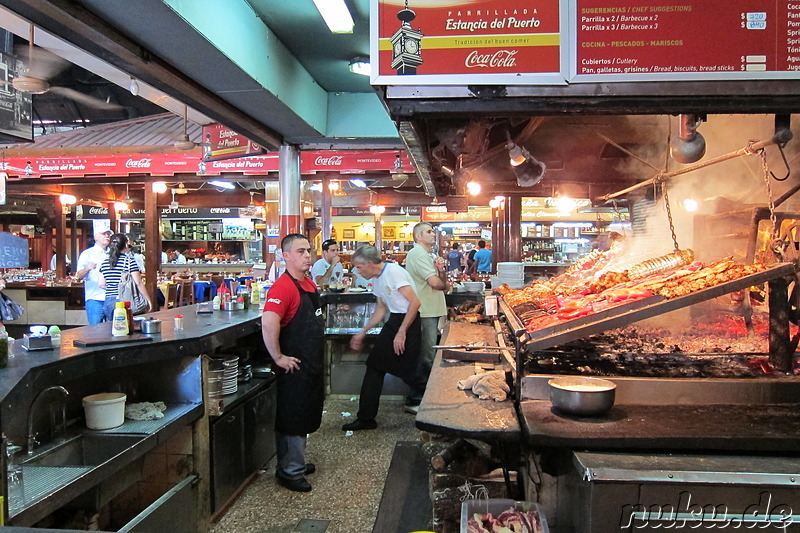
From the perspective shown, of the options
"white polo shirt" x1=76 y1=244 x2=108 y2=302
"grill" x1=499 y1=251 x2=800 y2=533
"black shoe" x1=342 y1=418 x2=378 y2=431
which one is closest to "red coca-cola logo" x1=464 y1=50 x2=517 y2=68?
"grill" x1=499 y1=251 x2=800 y2=533

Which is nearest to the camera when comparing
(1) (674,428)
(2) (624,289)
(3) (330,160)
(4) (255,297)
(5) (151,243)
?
(1) (674,428)

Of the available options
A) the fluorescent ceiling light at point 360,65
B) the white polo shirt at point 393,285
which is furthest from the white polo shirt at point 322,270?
the fluorescent ceiling light at point 360,65

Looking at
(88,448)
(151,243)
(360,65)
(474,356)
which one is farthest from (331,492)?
(151,243)

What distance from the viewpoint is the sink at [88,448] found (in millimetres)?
2879

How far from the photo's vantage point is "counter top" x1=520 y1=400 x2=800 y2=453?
214 cm

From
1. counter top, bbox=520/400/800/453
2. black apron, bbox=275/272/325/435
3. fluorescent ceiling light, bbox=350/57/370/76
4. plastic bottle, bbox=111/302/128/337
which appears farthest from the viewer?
fluorescent ceiling light, bbox=350/57/370/76

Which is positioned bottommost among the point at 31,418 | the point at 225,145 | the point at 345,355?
the point at 345,355

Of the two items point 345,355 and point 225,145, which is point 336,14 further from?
point 345,355

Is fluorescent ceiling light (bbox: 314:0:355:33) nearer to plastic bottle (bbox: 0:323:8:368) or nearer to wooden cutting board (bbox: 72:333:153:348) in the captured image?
wooden cutting board (bbox: 72:333:153:348)

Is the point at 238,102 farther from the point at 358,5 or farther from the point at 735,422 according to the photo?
the point at 735,422

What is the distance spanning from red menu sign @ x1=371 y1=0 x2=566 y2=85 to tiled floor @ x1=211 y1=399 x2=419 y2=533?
10.2 feet

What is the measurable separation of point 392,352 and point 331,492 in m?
1.83

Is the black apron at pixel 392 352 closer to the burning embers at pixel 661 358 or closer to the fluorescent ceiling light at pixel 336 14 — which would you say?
the burning embers at pixel 661 358

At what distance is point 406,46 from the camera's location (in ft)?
7.82
